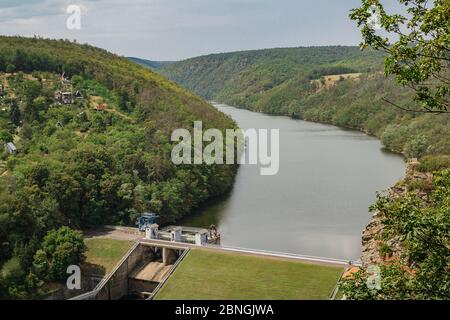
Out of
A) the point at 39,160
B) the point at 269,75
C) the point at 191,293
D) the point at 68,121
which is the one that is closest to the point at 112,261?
the point at 191,293

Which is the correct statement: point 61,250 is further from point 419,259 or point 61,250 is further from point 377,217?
point 419,259

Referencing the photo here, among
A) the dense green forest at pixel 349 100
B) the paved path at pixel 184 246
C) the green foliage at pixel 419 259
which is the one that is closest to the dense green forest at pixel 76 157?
the paved path at pixel 184 246

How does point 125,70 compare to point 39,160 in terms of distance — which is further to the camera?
point 125,70

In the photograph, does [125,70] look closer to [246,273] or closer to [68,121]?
[68,121]

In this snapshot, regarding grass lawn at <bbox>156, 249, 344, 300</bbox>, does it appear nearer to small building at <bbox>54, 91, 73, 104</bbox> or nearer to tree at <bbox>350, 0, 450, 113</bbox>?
tree at <bbox>350, 0, 450, 113</bbox>

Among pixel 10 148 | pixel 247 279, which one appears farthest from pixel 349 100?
pixel 247 279

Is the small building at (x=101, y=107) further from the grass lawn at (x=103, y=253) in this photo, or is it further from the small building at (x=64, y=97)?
the grass lawn at (x=103, y=253)

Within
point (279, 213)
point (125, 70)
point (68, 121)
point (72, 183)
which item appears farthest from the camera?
point (125, 70)
